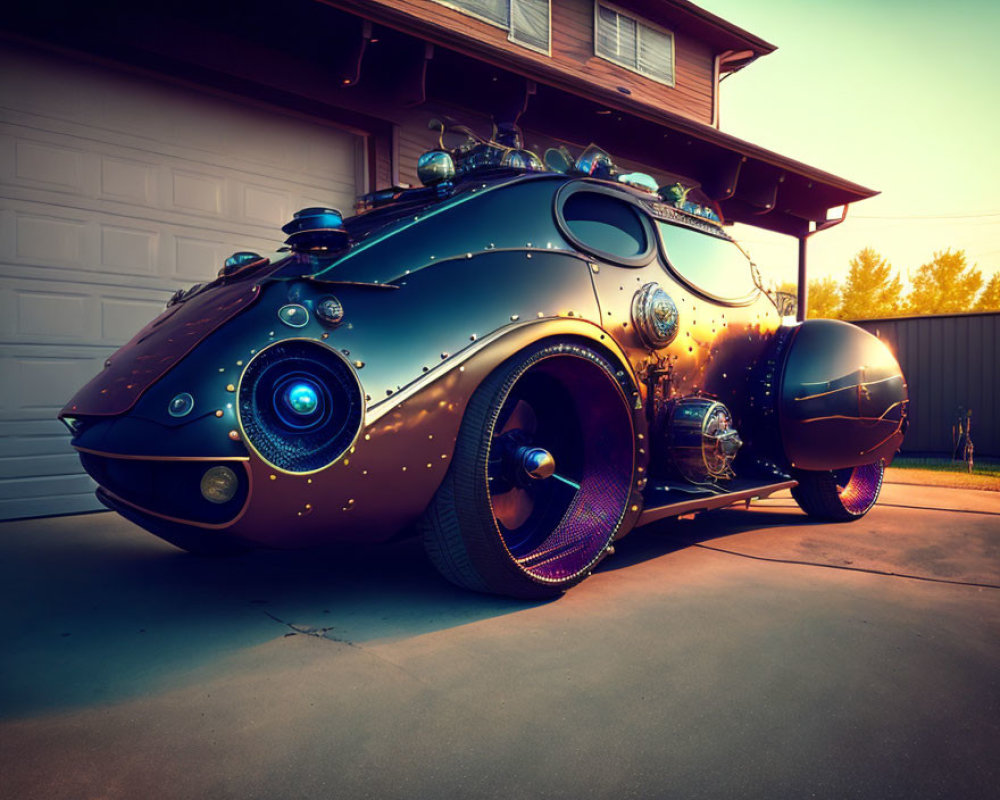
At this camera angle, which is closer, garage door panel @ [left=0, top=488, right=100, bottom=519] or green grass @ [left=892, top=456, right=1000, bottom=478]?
garage door panel @ [left=0, top=488, right=100, bottom=519]

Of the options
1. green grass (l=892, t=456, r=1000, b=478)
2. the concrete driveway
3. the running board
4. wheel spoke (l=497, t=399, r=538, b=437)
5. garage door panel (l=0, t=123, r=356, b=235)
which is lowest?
green grass (l=892, t=456, r=1000, b=478)

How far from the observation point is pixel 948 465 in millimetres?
9523

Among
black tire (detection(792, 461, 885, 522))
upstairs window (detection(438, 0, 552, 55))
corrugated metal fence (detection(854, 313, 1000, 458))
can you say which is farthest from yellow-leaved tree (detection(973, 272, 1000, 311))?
black tire (detection(792, 461, 885, 522))

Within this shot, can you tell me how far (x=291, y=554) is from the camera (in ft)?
11.3

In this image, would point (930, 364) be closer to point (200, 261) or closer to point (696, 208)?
point (696, 208)

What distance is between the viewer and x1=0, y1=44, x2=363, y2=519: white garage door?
4.70m

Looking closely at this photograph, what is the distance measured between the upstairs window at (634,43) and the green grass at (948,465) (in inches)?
276

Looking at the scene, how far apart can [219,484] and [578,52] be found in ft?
32.5

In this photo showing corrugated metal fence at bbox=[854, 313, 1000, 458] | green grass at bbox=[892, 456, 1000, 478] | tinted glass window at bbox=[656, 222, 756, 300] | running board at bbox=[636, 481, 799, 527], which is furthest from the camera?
corrugated metal fence at bbox=[854, 313, 1000, 458]

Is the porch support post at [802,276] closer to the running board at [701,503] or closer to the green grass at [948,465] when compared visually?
the green grass at [948,465]

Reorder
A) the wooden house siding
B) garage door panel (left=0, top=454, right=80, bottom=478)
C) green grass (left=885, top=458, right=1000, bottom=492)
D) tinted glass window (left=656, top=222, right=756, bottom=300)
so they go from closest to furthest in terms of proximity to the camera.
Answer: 1. tinted glass window (left=656, top=222, right=756, bottom=300)
2. garage door panel (left=0, top=454, right=80, bottom=478)
3. the wooden house siding
4. green grass (left=885, top=458, right=1000, bottom=492)

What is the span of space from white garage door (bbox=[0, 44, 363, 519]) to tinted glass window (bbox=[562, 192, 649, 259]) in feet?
11.9

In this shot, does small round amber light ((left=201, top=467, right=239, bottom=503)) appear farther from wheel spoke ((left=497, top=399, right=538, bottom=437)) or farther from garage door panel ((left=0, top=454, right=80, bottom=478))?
garage door panel ((left=0, top=454, right=80, bottom=478))

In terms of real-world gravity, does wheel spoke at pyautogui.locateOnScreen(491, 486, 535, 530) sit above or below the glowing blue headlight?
below
